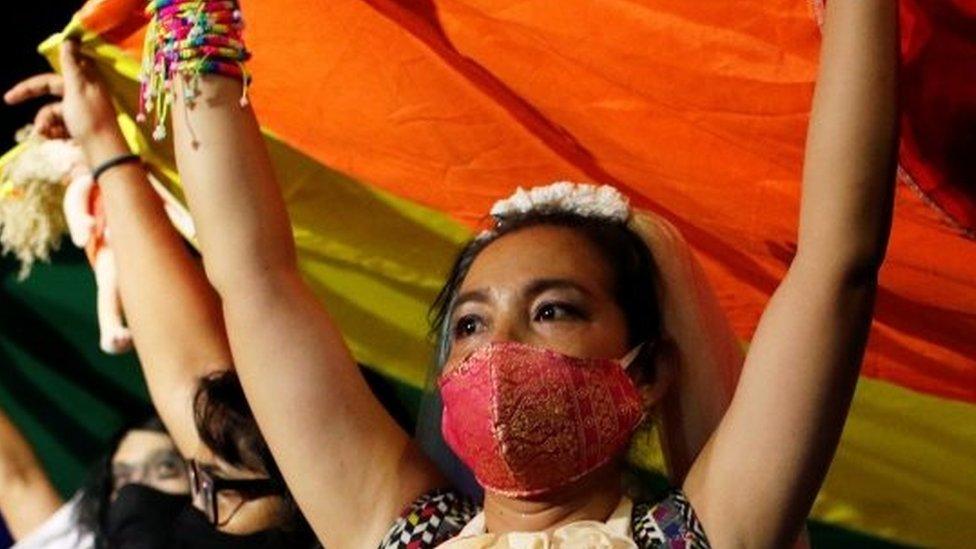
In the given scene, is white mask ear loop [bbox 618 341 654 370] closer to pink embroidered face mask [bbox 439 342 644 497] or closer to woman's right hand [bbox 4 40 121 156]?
pink embroidered face mask [bbox 439 342 644 497]

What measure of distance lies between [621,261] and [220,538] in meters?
0.76

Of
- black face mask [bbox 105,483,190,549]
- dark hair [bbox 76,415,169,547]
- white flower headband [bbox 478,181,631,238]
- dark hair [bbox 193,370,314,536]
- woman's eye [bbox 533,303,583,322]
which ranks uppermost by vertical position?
white flower headband [bbox 478,181,631,238]

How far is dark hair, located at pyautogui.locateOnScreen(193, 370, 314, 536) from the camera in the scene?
2041 mm

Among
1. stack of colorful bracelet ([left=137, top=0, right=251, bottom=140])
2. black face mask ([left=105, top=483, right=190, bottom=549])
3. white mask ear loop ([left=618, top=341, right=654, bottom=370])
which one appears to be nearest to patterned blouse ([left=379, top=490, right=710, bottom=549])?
white mask ear loop ([left=618, top=341, right=654, bottom=370])

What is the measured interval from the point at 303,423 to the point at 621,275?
0.34 metres

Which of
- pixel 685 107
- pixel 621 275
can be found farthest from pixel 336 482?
pixel 685 107

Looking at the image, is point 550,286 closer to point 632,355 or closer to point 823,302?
point 632,355

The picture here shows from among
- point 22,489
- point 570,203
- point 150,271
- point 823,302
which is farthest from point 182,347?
point 823,302

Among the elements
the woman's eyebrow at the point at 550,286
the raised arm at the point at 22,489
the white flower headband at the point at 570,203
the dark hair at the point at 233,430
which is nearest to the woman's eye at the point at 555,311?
the woman's eyebrow at the point at 550,286

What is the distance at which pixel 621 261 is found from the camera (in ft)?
5.22

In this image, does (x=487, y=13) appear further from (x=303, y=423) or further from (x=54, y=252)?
(x=54, y=252)

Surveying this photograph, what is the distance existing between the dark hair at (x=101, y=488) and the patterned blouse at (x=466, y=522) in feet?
2.68

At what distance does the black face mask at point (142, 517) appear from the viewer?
213cm

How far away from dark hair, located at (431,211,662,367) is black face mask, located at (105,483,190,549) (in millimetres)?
633
